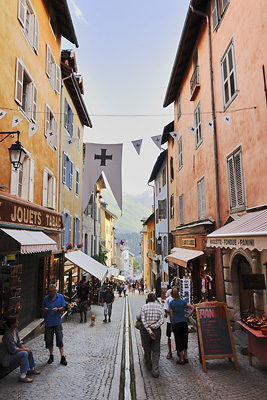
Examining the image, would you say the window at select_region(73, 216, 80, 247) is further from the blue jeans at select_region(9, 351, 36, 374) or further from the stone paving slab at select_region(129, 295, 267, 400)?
the blue jeans at select_region(9, 351, 36, 374)

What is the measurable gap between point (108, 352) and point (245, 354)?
10.7ft

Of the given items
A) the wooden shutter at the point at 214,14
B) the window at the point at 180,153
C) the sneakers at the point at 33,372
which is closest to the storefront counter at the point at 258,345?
the sneakers at the point at 33,372

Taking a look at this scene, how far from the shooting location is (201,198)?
42.8 feet

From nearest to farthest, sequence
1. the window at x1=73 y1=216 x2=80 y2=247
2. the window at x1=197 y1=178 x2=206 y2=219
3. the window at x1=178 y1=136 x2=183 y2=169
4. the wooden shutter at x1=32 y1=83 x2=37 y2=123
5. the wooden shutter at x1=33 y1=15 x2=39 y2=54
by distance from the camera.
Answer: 1. the wooden shutter at x1=32 y1=83 x2=37 y2=123
2. the wooden shutter at x1=33 y1=15 x2=39 y2=54
3. the window at x1=197 y1=178 x2=206 y2=219
4. the window at x1=178 y1=136 x2=183 y2=169
5. the window at x1=73 y1=216 x2=80 y2=247

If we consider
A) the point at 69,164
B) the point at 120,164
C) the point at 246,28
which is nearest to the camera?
the point at 246,28

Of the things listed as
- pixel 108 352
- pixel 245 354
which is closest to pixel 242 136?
pixel 245 354

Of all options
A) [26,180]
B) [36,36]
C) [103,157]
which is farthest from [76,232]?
[36,36]

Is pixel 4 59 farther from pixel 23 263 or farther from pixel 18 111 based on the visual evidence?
pixel 23 263

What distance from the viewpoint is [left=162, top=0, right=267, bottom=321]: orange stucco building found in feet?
24.9

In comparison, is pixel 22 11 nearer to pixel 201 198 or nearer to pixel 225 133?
pixel 225 133

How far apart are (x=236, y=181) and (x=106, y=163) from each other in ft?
16.0

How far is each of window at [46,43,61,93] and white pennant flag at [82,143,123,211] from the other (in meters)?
3.82

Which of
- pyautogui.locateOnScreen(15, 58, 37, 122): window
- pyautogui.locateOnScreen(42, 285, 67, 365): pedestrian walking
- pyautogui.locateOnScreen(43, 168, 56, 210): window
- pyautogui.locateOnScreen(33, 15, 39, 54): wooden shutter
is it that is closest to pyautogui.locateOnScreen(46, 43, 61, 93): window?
pyautogui.locateOnScreen(33, 15, 39, 54): wooden shutter

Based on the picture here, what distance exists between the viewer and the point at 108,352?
7.68m
